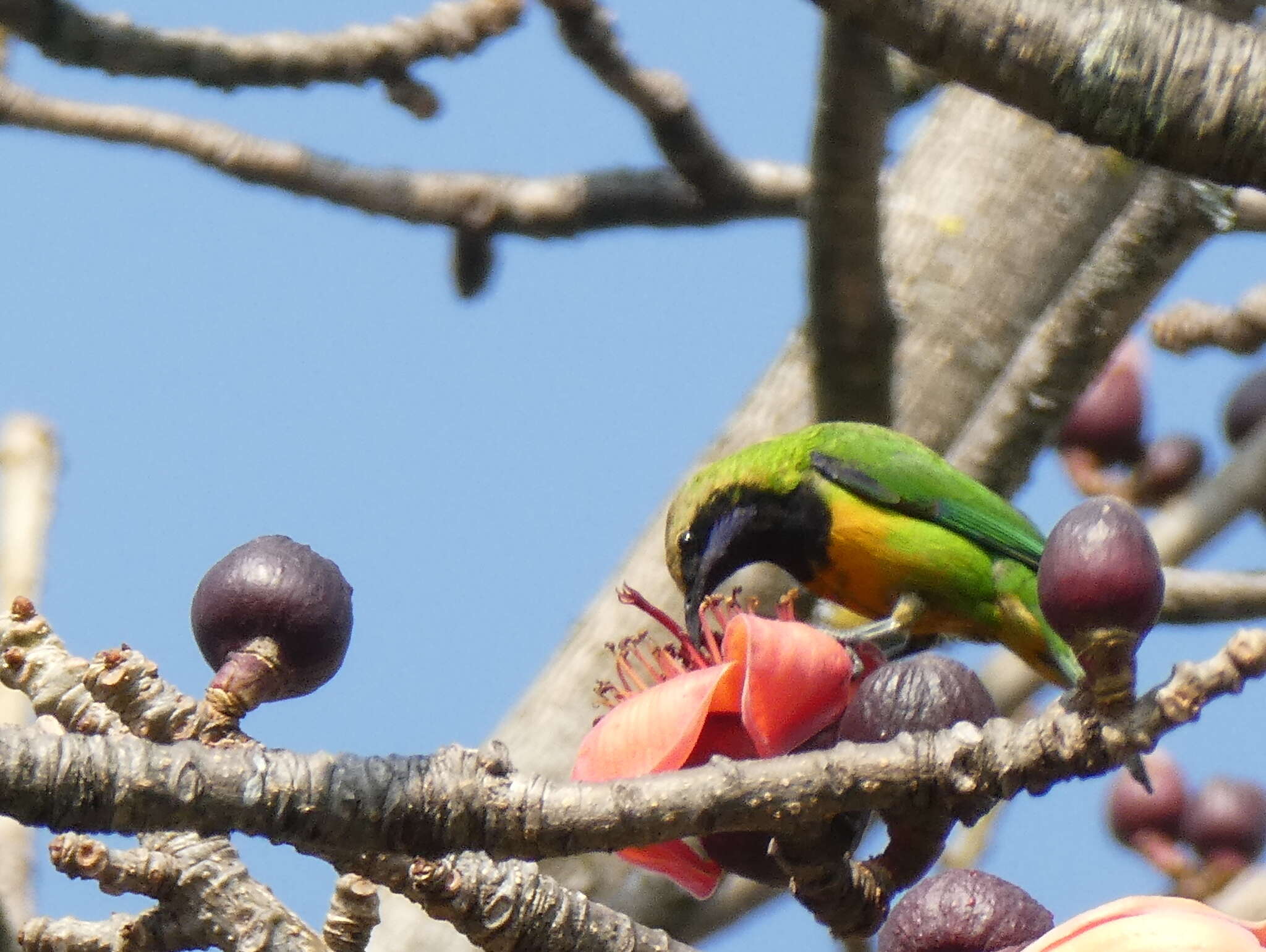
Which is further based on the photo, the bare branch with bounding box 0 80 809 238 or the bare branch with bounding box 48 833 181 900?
the bare branch with bounding box 0 80 809 238

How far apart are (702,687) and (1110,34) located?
99cm

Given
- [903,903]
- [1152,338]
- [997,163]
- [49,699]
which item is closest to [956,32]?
[903,903]

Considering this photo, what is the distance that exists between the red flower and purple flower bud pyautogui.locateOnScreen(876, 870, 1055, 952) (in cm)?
25

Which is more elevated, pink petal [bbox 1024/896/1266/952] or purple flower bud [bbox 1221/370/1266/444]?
purple flower bud [bbox 1221/370/1266/444]

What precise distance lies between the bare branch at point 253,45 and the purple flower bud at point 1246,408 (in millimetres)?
2244

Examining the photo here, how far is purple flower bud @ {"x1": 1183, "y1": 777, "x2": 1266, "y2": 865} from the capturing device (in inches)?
164

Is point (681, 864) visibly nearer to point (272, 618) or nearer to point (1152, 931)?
point (272, 618)

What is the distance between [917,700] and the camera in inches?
72.1

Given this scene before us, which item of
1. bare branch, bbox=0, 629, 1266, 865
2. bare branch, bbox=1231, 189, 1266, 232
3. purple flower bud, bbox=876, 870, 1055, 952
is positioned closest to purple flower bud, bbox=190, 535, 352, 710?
bare branch, bbox=0, 629, 1266, 865

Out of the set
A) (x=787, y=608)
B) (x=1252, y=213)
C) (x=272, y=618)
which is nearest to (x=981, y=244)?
(x=1252, y=213)

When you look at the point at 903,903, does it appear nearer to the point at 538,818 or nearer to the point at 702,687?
the point at 702,687

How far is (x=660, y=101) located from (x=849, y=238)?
1.11 m

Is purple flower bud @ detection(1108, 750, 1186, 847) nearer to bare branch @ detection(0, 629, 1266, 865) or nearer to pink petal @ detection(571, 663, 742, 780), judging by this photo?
pink petal @ detection(571, 663, 742, 780)

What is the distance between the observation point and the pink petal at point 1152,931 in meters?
1.50
